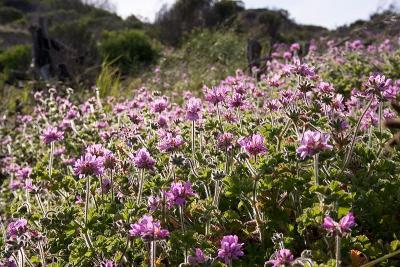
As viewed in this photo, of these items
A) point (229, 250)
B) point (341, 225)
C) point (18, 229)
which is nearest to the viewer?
point (341, 225)

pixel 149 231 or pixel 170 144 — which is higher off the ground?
pixel 170 144

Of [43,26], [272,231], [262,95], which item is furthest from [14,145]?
[43,26]

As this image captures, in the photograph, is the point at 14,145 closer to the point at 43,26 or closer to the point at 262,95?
the point at 262,95

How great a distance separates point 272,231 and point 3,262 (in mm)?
1243

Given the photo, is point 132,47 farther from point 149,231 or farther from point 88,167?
point 149,231

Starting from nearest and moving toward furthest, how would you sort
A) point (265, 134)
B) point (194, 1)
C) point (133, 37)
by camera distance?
point (265, 134)
point (133, 37)
point (194, 1)

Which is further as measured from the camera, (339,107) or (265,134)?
(339,107)

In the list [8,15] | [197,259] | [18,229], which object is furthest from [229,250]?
[8,15]

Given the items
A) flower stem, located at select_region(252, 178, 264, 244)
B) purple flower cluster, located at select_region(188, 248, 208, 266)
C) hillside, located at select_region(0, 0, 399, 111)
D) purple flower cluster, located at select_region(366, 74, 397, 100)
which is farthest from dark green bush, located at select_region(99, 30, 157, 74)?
purple flower cluster, located at select_region(188, 248, 208, 266)

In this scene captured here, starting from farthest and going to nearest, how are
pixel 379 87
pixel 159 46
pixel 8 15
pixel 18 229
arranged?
pixel 8 15 < pixel 159 46 < pixel 379 87 < pixel 18 229

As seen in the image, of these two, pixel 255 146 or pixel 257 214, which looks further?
pixel 255 146

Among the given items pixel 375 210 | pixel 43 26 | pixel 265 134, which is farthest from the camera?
pixel 43 26

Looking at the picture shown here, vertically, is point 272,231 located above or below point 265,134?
below

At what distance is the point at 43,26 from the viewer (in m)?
12.3
